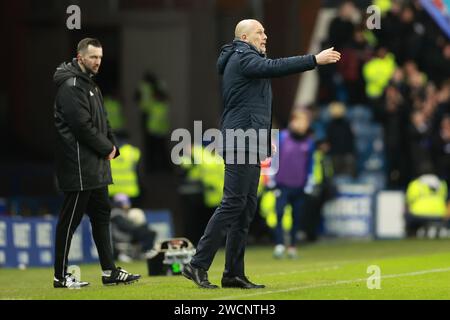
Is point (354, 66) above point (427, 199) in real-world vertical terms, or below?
above

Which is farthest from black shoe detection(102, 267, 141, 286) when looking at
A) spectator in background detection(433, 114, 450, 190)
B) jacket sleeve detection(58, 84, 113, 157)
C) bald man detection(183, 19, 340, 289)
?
spectator in background detection(433, 114, 450, 190)

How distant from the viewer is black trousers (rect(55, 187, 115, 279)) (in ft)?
44.4

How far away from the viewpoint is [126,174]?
76.1ft

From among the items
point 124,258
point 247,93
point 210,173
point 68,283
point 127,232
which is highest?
point 247,93

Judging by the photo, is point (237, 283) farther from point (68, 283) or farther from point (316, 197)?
point (316, 197)

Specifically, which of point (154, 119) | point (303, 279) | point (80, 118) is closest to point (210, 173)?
point (154, 119)

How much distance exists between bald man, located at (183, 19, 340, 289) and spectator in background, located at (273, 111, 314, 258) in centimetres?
818

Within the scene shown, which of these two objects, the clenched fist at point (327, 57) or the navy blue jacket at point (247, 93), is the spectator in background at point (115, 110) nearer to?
the navy blue jacket at point (247, 93)

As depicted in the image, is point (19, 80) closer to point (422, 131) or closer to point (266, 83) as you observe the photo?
point (422, 131)

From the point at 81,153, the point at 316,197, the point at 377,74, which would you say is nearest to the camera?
the point at 81,153

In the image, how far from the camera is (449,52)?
1238 inches

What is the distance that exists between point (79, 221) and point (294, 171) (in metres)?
8.42

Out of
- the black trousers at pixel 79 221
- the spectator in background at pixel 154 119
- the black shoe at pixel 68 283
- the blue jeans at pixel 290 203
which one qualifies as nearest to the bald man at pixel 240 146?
the black trousers at pixel 79 221

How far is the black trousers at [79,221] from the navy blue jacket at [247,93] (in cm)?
152
